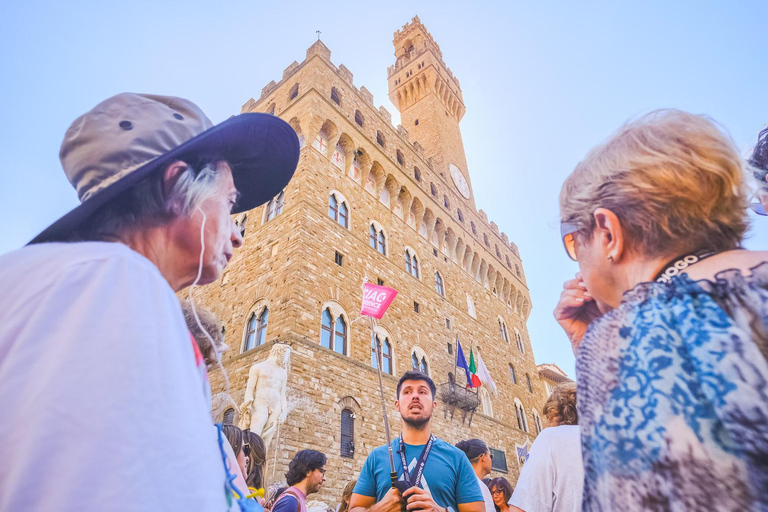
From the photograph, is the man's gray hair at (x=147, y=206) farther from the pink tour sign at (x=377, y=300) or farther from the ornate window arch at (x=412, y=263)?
the ornate window arch at (x=412, y=263)

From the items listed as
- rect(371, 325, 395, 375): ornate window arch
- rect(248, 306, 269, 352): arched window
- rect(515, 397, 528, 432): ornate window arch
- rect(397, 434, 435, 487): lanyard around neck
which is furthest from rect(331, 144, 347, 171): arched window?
rect(515, 397, 528, 432): ornate window arch

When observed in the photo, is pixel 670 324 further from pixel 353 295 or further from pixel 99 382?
pixel 353 295

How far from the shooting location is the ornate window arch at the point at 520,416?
62.2 feet

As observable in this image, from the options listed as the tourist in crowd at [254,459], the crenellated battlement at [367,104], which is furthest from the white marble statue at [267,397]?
the crenellated battlement at [367,104]

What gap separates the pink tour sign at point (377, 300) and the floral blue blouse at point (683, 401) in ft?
24.8

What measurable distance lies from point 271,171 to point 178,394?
1.20 m

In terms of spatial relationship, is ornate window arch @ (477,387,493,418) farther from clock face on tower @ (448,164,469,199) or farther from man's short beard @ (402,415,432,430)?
man's short beard @ (402,415,432,430)

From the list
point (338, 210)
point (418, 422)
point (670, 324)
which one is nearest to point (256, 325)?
point (338, 210)

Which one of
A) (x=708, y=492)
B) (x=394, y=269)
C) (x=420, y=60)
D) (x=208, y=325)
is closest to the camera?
(x=708, y=492)

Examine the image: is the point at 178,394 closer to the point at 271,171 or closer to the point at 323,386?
the point at 271,171

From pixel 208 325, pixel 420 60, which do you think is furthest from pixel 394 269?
pixel 420 60

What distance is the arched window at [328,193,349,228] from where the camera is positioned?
13.2 meters

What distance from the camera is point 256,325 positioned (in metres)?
10.8

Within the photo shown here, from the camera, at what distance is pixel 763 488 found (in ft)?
2.29
